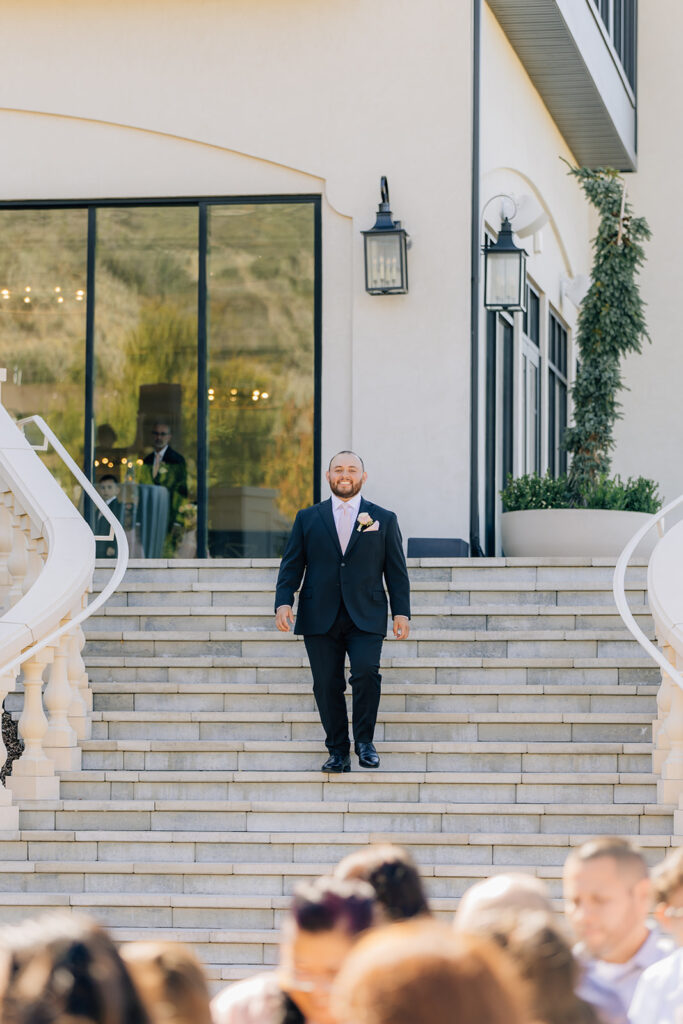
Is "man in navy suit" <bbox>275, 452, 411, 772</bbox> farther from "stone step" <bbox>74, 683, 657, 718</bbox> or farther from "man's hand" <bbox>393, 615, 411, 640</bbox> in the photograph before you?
"stone step" <bbox>74, 683, 657, 718</bbox>

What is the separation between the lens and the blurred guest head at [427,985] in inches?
72.9

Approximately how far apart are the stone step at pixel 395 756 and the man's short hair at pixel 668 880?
447 cm

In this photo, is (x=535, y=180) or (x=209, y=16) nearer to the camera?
(x=209, y=16)

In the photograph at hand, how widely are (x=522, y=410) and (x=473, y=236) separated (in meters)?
3.59

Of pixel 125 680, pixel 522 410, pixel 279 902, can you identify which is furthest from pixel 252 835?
pixel 522 410

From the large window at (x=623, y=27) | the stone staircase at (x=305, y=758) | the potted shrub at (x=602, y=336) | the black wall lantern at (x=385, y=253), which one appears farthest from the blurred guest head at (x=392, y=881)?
the large window at (x=623, y=27)

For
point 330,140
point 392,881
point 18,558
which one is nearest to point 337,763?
point 18,558

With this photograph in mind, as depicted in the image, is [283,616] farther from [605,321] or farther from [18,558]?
[605,321]

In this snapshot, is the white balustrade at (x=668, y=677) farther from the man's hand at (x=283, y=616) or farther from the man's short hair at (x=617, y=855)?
the man's short hair at (x=617, y=855)

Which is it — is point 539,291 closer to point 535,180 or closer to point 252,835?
point 535,180

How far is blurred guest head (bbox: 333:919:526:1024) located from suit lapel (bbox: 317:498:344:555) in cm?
643

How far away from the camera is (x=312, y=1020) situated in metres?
3.05

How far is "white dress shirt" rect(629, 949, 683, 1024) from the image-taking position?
3287mm

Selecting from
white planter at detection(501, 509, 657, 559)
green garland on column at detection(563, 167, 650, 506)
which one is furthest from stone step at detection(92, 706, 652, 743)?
green garland on column at detection(563, 167, 650, 506)
